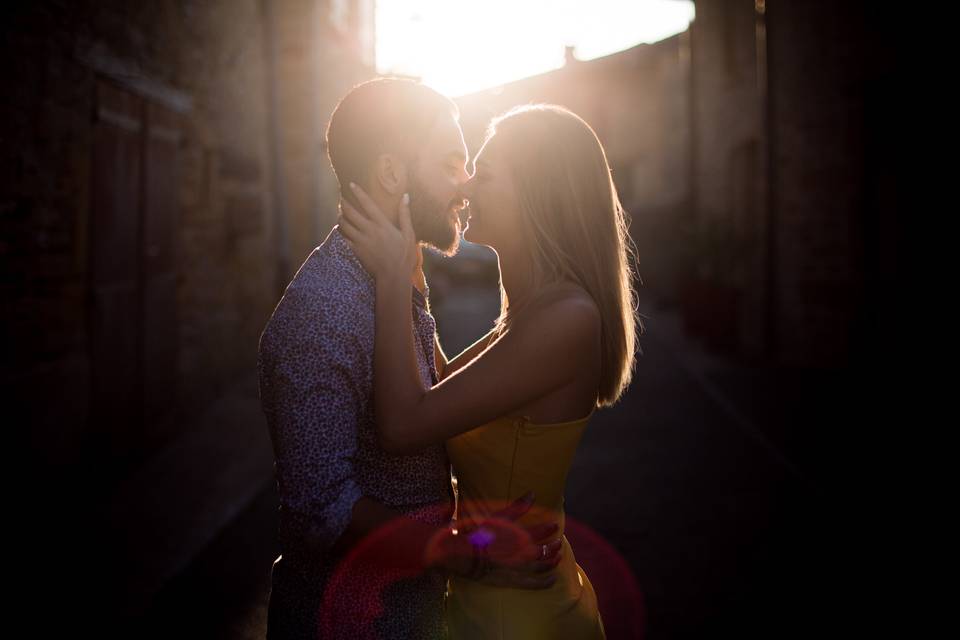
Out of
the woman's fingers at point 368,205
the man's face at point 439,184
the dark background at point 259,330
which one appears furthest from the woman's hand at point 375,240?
the dark background at point 259,330

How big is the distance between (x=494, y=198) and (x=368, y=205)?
1.33 feet

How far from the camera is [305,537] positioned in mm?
1540

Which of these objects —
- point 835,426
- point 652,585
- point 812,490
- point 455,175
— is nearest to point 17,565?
point 652,585

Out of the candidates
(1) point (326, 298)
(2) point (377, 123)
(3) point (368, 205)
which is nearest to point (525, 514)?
(1) point (326, 298)

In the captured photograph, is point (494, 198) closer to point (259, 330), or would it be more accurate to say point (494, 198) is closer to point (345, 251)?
point (345, 251)

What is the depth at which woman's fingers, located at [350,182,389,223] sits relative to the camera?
1811mm

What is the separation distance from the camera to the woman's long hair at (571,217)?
2008 mm

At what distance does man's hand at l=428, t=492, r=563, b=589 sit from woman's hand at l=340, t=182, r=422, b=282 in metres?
0.60

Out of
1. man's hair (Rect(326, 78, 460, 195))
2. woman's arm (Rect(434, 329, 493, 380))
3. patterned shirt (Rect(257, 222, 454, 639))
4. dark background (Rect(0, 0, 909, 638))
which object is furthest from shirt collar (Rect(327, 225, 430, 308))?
dark background (Rect(0, 0, 909, 638))

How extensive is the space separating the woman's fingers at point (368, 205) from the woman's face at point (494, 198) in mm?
321

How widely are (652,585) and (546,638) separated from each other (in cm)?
224

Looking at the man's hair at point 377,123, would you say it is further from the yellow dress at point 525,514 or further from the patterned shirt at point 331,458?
the yellow dress at point 525,514

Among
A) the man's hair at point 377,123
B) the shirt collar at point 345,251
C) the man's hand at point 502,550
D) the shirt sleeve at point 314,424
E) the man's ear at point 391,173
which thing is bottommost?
the man's hand at point 502,550

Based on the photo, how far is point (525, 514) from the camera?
1.85 m
